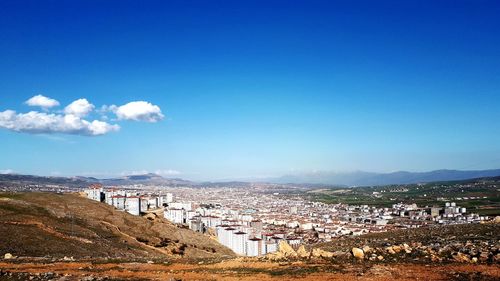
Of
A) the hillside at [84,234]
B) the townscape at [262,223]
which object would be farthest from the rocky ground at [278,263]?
the townscape at [262,223]

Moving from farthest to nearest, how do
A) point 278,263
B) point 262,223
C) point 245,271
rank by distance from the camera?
point 262,223
point 278,263
point 245,271

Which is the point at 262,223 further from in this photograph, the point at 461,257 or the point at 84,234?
the point at 461,257

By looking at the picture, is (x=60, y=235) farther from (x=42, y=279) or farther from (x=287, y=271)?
(x=287, y=271)

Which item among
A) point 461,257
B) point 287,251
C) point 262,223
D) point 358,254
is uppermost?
point 461,257

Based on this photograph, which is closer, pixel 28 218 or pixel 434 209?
pixel 28 218

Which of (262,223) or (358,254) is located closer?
(358,254)

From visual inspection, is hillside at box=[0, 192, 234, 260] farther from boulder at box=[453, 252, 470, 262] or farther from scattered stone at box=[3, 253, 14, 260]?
boulder at box=[453, 252, 470, 262]

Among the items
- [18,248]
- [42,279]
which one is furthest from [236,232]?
[42,279]

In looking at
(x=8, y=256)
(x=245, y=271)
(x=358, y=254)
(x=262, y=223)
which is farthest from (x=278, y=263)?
(x=262, y=223)
